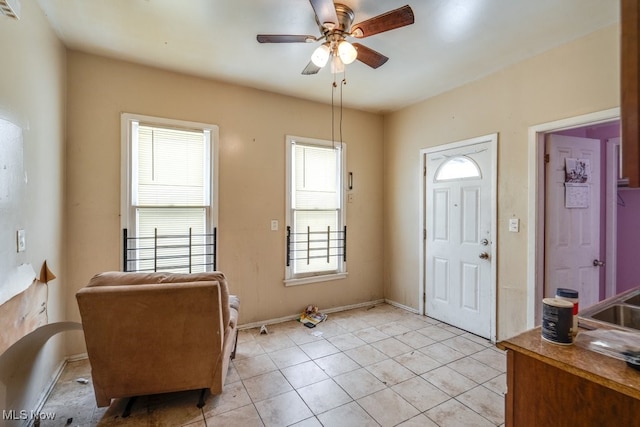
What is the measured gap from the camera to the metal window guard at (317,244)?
12.2 ft

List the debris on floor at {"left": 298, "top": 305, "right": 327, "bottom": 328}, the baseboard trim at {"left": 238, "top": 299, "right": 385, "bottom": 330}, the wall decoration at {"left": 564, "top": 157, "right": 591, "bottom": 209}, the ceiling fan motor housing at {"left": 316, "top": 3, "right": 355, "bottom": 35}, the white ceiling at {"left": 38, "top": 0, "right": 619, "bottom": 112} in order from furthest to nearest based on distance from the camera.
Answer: the debris on floor at {"left": 298, "top": 305, "right": 327, "bottom": 328}
the baseboard trim at {"left": 238, "top": 299, "right": 385, "bottom": 330}
the wall decoration at {"left": 564, "top": 157, "right": 591, "bottom": 209}
the white ceiling at {"left": 38, "top": 0, "right": 619, "bottom": 112}
the ceiling fan motor housing at {"left": 316, "top": 3, "right": 355, "bottom": 35}

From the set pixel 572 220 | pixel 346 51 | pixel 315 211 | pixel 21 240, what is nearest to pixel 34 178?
pixel 21 240

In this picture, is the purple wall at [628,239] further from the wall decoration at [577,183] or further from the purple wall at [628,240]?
the wall decoration at [577,183]

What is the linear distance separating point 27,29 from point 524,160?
3916 mm

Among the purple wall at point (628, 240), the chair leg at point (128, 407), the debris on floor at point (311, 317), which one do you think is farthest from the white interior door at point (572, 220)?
the chair leg at point (128, 407)

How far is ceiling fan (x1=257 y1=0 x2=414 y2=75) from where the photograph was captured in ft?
5.85

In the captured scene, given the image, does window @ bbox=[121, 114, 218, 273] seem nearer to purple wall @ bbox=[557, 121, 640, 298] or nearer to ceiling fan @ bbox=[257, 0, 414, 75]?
ceiling fan @ bbox=[257, 0, 414, 75]

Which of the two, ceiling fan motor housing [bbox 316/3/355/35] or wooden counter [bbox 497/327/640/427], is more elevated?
ceiling fan motor housing [bbox 316/3/355/35]

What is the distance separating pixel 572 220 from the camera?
2885 millimetres

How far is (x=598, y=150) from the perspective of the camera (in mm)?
3014

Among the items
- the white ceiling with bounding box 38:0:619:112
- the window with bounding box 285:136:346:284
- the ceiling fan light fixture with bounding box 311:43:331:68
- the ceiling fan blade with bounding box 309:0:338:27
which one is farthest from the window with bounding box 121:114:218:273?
the ceiling fan blade with bounding box 309:0:338:27

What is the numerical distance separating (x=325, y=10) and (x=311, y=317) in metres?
3.08

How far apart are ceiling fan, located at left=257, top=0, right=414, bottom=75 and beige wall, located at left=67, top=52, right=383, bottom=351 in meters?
1.40

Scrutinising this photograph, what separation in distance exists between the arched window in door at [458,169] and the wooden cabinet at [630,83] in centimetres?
269
